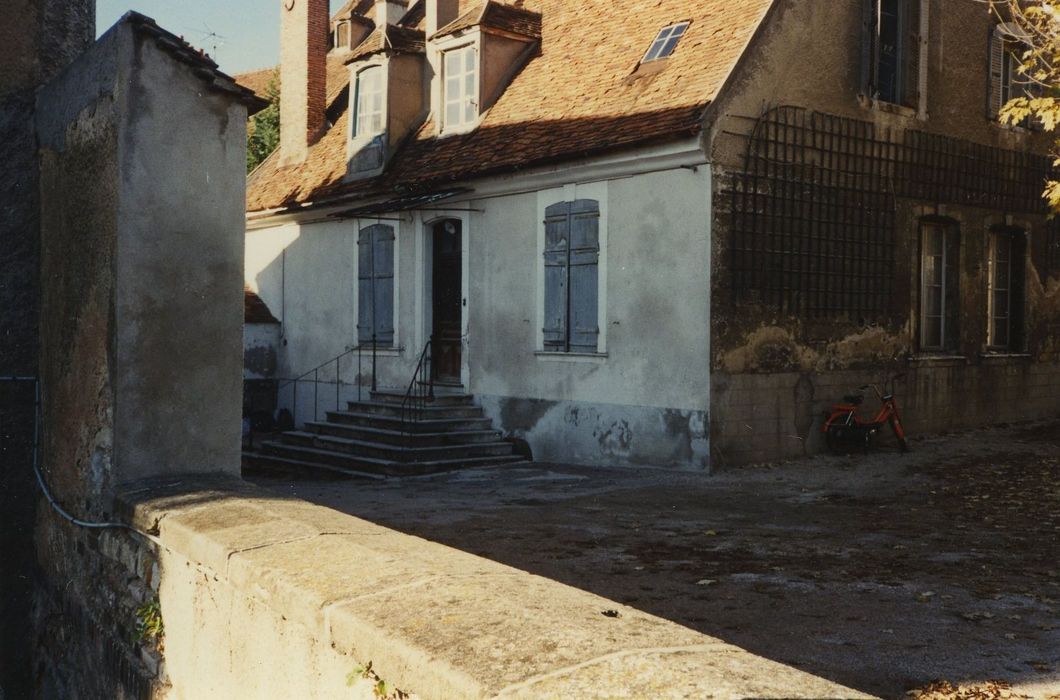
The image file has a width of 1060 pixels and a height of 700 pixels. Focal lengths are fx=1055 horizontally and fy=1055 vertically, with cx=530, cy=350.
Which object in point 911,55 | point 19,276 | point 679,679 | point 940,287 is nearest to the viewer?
point 679,679

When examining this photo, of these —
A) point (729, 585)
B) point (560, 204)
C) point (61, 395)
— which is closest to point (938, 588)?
point (729, 585)

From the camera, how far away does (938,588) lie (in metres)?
6.70

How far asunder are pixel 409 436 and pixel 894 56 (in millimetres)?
8230

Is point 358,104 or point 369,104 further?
point 358,104

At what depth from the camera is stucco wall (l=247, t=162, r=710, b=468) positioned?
1213 centimetres

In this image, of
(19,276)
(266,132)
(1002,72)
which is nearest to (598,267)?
(19,276)

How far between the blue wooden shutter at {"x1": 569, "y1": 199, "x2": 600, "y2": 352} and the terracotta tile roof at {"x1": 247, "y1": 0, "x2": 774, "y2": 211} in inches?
31.9

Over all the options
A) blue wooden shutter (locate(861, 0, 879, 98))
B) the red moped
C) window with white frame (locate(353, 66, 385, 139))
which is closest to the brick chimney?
window with white frame (locate(353, 66, 385, 139))

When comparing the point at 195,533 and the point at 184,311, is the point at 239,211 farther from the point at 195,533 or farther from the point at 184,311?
the point at 195,533

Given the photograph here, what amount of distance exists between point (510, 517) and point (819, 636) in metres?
4.41

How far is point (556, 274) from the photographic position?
13.8m

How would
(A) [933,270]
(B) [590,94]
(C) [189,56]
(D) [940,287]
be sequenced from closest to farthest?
(C) [189,56]
(B) [590,94]
(A) [933,270]
(D) [940,287]

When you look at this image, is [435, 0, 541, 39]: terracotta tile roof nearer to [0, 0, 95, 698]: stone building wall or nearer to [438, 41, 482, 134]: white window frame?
[438, 41, 482, 134]: white window frame

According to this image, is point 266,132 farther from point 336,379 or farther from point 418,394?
point 418,394
